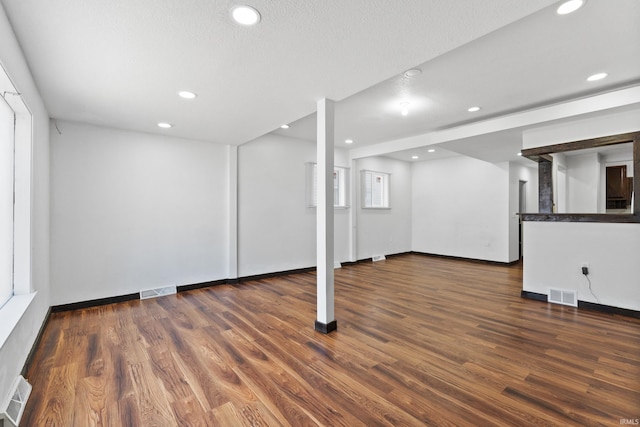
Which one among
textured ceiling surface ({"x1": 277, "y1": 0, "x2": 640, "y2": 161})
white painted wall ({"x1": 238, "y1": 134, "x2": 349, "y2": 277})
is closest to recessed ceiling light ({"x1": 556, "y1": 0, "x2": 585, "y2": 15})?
textured ceiling surface ({"x1": 277, "y1": 0, "x2": 640, "y2": 161})

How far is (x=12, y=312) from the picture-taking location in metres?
2.08

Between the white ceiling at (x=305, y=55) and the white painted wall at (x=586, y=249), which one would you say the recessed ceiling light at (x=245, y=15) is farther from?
the white painted wall at (x=586, y=249)

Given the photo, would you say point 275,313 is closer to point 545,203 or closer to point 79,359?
point 79,359

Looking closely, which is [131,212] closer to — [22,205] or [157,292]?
[157,292]

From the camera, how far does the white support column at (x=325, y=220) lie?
2938 mm

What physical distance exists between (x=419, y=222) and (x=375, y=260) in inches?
76.7

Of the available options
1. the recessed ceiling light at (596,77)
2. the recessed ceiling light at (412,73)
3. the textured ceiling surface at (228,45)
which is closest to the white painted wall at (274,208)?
the textured ceiling surface at (228,45)

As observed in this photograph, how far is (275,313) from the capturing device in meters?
3.46

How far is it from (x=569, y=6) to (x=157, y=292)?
5.22 metres

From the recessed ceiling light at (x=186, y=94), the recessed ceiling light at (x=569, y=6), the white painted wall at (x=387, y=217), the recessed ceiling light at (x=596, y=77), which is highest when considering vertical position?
the recessed ceiling light at (x=596, y=77)

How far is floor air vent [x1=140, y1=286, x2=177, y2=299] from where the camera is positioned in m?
4.12

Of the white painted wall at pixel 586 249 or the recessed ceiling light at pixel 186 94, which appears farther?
the white painted wall at pixel 586 249

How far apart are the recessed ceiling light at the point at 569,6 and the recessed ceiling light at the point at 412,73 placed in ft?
3.48

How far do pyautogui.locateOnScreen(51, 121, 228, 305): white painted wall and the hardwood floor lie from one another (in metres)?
0.50
